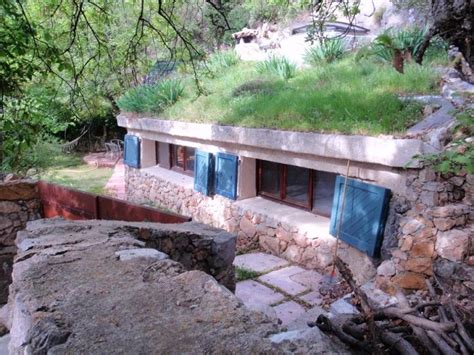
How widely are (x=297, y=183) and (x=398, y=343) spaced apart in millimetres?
5534

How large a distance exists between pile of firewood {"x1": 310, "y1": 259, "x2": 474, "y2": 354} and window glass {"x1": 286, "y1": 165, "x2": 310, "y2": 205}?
16.5 feet

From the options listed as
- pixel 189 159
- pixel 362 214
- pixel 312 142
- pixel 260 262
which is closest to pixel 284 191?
pixel 260 262

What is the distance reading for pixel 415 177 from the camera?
15.0ft

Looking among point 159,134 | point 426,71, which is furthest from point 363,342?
point 159,134

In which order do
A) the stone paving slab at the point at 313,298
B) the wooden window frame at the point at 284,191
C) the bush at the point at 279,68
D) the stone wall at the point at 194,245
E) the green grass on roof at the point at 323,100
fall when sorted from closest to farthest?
the stone wall at the point at 194,245 → the stone paving slab at the point at 313,298 → the green grass on roof at the point at 323,100 → the wooden window frame at the point at 284,191 → the bush at the point at 279,68

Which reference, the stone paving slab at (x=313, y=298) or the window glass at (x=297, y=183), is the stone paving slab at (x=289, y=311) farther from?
the window glass at (x=297, y=183)

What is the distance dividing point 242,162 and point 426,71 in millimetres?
3243

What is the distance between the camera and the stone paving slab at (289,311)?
4.59m

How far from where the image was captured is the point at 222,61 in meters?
11.1

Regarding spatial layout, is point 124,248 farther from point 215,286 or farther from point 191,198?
point 191,198

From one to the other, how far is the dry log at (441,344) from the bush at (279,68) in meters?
7.50

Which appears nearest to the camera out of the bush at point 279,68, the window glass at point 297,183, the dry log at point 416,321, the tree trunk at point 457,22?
the dry log at point 416,321

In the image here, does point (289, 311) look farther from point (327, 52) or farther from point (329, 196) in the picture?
point (327, 52)

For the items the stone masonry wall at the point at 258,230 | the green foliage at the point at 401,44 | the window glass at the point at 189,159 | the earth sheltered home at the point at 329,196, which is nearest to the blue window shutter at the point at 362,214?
the earth sheltered home at the point at 329,196
